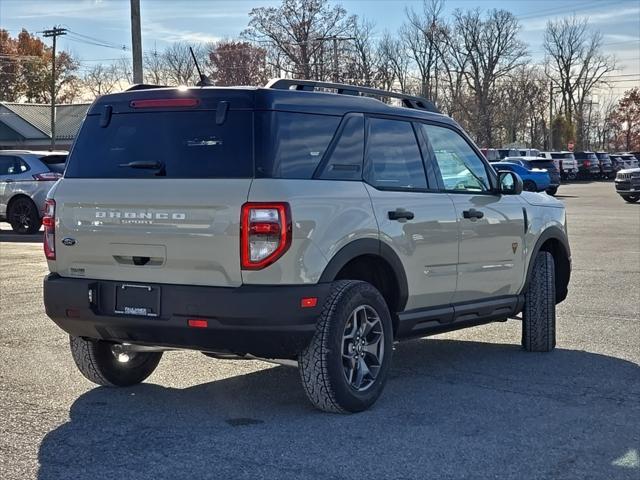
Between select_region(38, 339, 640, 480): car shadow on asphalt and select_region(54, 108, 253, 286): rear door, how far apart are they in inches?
35.1

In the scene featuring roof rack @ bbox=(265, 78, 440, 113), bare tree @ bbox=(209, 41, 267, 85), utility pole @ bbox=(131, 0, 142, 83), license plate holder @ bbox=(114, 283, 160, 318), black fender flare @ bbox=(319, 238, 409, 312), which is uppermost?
bare tree @ bbox=(209, 41, 267, 85)

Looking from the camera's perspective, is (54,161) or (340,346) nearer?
(340,346)

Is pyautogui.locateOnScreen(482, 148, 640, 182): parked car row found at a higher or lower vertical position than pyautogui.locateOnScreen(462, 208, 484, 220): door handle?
higher

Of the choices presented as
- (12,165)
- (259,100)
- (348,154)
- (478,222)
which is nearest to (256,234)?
(259,100)

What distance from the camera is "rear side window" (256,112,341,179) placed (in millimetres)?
5410

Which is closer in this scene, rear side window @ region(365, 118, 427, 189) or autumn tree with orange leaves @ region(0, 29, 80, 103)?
rear side window @ region(365, 118, 427, 189)

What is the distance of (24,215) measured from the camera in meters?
19.3

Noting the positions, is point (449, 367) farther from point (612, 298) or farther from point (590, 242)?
point (590, 242)

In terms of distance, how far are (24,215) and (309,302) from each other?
1525 cm

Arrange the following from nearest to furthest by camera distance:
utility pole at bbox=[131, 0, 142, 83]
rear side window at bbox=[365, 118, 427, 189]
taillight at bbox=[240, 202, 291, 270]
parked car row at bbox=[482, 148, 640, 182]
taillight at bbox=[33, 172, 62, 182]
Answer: taillight at bbox=[240, 202, 291, 270] → rear side window at bbox=[365, 118, 427, 189] → taillight at bbox=[33, 172, 62, 182] → utility pole at bbox=[131, 0, 142, 83] → parked car row at bbox=[482, 148, 640, 182]

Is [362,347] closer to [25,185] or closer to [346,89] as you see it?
[346,89]

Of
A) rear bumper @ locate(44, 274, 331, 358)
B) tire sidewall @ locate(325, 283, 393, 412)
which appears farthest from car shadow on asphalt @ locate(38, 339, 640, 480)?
rear bumper @ locate(44, 274, 331, 358)

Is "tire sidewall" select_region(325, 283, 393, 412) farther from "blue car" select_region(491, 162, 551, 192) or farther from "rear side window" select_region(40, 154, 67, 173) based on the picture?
"blue car" select_region(491, 162, 551, 192)

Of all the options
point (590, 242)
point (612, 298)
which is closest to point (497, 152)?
point (590, 242)
